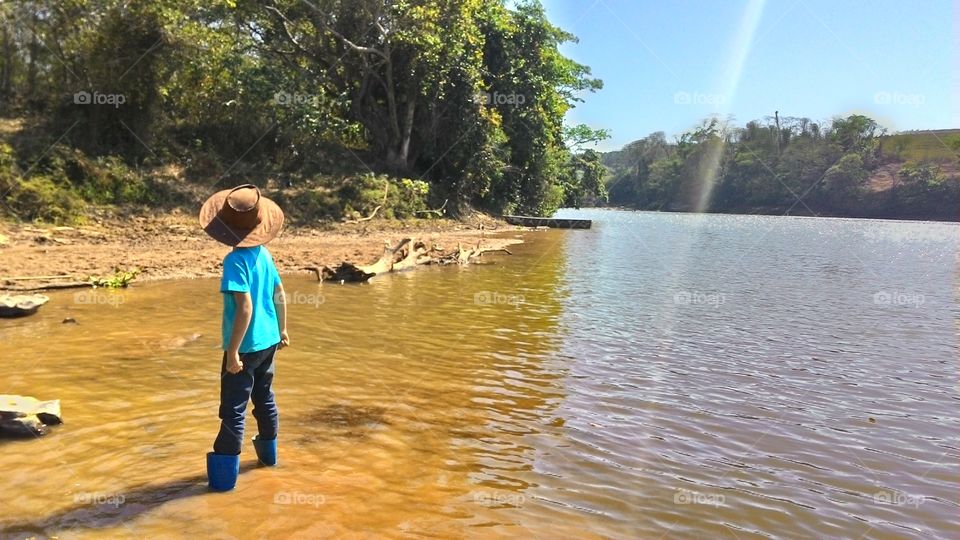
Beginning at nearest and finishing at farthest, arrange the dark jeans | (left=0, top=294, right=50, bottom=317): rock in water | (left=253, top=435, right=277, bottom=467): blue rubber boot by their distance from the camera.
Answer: the dark jeans → (left=253, top=435, right=277, bottom=467): blue rubber boot → (left=0, top=294, right=50, bottom=317): rock in water

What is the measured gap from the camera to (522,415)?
243 inches

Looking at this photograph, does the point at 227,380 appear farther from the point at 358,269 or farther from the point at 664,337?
the point at 358,269

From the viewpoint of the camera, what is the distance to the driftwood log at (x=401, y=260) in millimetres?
14727

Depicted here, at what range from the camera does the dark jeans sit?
13.9ft

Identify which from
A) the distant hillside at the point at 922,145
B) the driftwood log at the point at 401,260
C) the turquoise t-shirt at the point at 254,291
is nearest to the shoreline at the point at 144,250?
the driftwood log at the point at 401,260

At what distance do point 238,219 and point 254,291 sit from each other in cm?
51

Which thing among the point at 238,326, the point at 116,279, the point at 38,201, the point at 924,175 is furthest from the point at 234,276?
the point at 924,175

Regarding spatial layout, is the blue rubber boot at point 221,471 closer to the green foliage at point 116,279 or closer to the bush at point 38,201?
the green foliage at point 116,279

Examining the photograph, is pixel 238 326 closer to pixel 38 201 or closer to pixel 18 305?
pixel 18 305

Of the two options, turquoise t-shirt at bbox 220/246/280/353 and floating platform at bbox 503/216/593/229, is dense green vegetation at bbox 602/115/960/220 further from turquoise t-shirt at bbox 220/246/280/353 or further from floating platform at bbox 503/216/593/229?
turquoise t-shirt at bbox 220/246/280/353

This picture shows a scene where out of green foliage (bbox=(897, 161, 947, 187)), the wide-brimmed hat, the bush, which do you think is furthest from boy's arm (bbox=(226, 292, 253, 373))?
green foliage (bbox=(897, 161, 947, 187))

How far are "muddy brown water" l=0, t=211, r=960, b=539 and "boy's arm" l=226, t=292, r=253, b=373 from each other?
885mm

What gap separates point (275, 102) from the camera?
27.0 m

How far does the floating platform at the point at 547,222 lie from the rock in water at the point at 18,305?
32.0 m
